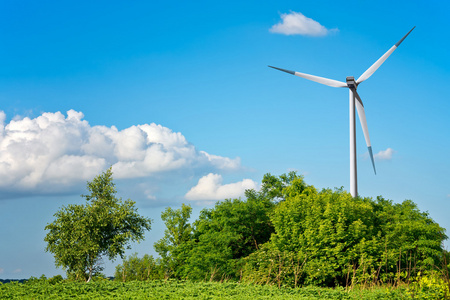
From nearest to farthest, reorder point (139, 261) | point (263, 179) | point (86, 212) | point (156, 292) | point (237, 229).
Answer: point (156, 292), point (86, 212), point (237, 229), point (263, 179), point (139, 261)

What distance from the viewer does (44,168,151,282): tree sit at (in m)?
35.2

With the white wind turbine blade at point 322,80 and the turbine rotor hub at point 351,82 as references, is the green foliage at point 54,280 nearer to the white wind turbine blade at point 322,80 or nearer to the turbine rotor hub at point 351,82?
the white wind turbine blade at point 322,80

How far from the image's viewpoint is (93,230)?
3544 cm

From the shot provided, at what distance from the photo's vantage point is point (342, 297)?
A: 15.4 meters

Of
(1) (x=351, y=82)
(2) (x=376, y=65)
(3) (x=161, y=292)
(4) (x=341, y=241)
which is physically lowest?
(3) (x=161, y=292)

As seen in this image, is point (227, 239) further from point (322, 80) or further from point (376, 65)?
point (376, 65)

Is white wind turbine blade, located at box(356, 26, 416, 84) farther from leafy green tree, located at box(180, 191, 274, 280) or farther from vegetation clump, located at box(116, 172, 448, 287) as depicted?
leafy green tree, located at box(180, 191, 274, 280)

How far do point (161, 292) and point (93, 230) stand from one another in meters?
22.9

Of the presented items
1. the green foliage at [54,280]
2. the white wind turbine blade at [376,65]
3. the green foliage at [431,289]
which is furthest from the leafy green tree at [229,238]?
the green foliage at [431,289]

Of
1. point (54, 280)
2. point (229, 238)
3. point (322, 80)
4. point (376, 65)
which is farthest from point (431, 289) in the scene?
point (322, 80)

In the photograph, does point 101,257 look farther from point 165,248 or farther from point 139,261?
point 139,261

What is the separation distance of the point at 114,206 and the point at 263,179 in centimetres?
1759

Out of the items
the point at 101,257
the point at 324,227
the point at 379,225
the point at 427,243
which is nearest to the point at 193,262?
the point at 101,257

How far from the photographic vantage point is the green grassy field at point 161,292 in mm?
13320
